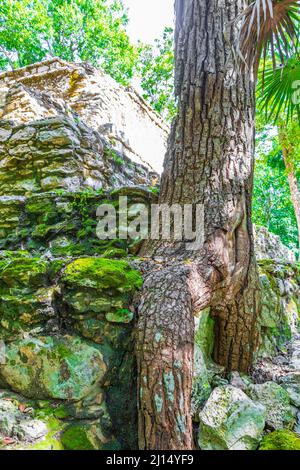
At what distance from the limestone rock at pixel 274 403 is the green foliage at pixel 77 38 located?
50.9 feet

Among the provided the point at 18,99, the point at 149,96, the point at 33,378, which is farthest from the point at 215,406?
the point at 149,96

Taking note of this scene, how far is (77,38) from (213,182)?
16883 mm

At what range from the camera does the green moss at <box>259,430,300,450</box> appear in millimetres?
1647

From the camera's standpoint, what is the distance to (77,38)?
1588 cm

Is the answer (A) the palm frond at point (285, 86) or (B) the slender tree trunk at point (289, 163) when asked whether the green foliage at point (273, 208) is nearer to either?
(B) the slender tree trunk at point (289, 163)

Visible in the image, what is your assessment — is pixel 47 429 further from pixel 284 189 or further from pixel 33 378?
pixel 284 189

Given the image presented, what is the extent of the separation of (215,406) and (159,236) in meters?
1.11

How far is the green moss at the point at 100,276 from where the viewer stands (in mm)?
1874

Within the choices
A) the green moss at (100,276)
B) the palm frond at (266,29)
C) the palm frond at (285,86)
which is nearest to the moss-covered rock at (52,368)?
the green moss at (100,276)

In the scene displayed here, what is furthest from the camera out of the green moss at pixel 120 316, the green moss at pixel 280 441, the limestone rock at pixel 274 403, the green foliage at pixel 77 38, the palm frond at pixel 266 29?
the green foliage at pixel 77 38

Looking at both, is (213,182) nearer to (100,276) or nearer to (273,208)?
(100,276)

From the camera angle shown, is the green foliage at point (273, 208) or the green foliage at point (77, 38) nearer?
the green foliage at point (77, 38)

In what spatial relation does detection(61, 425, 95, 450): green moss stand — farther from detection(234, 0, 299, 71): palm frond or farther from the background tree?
detection(234, 0, 299, 71): palm frond

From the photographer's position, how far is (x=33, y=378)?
1709 mm
